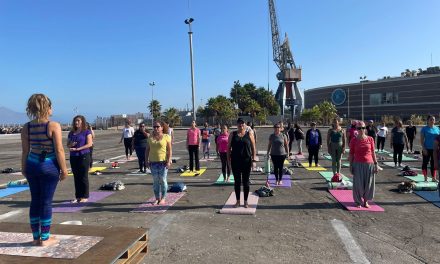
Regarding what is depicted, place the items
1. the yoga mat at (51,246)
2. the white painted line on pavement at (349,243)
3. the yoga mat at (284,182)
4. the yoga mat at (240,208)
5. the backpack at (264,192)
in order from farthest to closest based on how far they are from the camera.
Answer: the yoga mat at (284,182) < the backpack at (264,192) < the yoga mat at (240,208) < the white painted line on pavement at (349,243) < the yoga mat at (51,246)

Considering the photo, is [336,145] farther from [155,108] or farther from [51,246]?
[155,108]

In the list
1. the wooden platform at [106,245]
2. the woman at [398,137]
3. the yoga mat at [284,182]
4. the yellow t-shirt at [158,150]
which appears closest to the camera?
the wooden platform at [106,245]

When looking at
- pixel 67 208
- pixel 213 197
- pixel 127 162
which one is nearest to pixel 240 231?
pixel 213 197

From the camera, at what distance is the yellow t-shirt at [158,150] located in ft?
25.7

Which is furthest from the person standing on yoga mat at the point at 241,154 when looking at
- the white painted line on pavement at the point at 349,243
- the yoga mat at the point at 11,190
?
the yoga mat at the point at 11,190

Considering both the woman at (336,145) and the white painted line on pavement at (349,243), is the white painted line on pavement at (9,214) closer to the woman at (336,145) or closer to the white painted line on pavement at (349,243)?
the white painted line on pavement at (349,243)

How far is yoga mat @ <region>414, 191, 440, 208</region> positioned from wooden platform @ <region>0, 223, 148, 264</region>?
6.50 metres

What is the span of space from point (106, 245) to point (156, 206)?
144 inches

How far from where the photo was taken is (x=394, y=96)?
354ft

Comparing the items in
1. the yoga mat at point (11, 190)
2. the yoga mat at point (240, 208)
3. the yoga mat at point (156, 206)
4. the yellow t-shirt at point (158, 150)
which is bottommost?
the yoga mat at point (240, 208)

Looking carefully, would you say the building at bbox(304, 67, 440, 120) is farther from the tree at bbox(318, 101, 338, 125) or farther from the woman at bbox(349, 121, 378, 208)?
the woman at bbox(349, 121, 378, 208)

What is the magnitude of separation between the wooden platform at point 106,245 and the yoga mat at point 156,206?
2.49m

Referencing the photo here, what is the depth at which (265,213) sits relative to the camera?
23.9 feet

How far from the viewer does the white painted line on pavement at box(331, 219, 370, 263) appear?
489 cm
